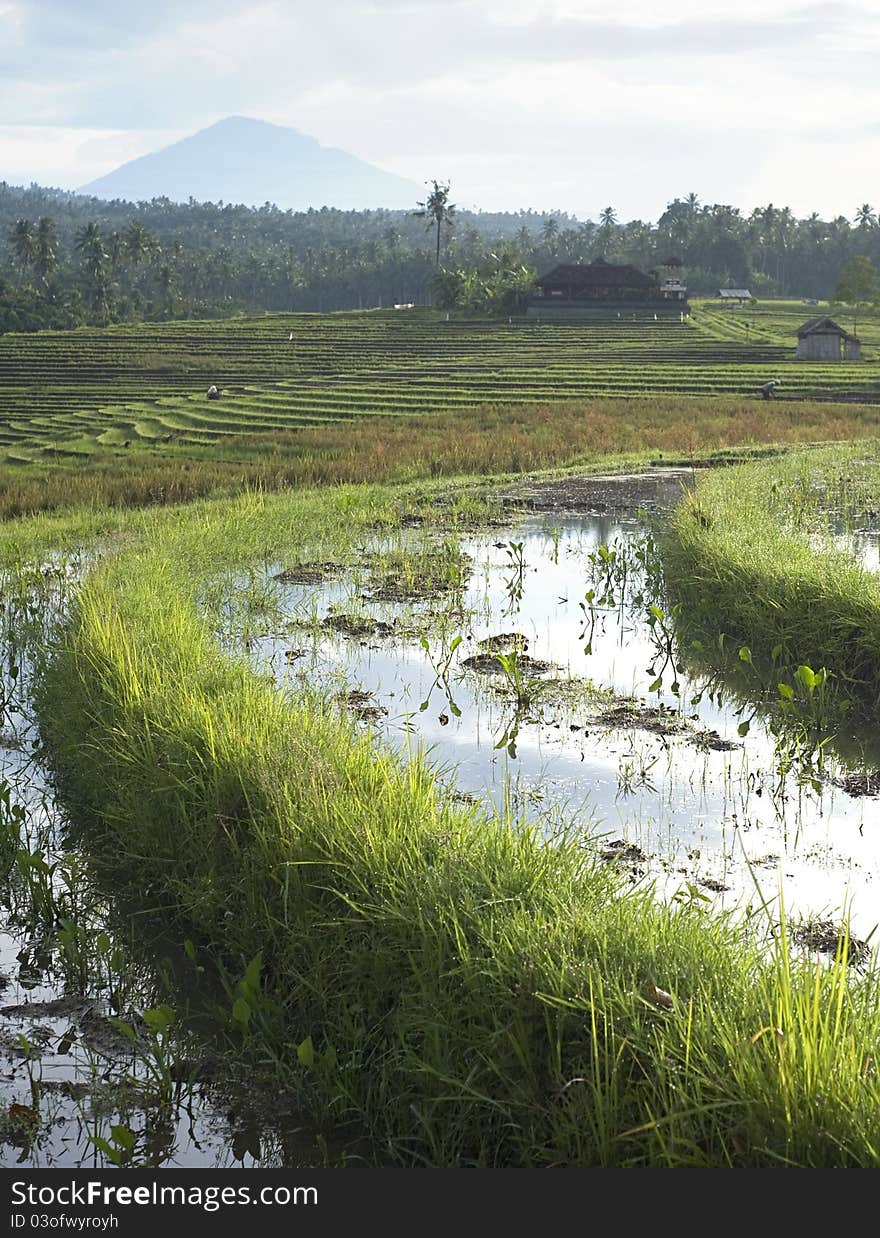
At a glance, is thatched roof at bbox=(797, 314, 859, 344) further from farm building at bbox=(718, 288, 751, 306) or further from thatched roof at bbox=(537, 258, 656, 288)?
farm building at bbox=(718, 288, 751, 306)

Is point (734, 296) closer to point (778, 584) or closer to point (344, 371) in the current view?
point (344, 371)

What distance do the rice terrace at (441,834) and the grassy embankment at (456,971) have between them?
15mm

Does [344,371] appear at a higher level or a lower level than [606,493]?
higher

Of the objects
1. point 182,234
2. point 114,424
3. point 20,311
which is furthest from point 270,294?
point 114,424

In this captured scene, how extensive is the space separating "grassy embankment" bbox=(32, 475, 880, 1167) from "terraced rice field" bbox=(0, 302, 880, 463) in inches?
838

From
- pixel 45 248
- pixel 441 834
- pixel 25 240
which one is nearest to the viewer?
pixel 441 834

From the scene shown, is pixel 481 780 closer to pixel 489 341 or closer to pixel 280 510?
pixel 280 510

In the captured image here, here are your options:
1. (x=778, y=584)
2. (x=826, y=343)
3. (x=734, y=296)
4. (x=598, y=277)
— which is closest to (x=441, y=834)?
(x=778, y=584)

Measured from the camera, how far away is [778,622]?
28.2ft

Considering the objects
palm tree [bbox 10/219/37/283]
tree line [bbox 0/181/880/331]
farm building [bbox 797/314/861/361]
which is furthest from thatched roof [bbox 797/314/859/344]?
palm tree [bbox 10/219/37/283]

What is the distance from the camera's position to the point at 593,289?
66.2m

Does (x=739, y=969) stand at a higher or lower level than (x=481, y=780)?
higher

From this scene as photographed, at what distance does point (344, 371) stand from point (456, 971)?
4117cm

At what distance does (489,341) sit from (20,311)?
29999 mm
